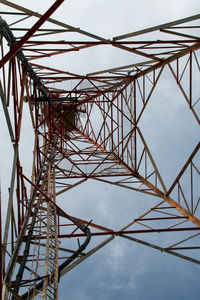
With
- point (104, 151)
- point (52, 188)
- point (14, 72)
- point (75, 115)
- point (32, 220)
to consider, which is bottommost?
point (32, 220)

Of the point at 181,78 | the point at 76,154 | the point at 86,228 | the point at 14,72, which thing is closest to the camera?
the point at 14,72

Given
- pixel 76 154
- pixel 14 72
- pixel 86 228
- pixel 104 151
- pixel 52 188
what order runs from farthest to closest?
pixel 104 151, pixel 76 154, pixel 52 188, pixel 86 228, pixel 14 72

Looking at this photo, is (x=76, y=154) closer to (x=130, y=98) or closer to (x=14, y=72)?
(x=130, y=98)

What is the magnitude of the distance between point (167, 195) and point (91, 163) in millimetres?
5558

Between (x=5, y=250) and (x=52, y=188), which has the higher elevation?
(x=52, y=188)

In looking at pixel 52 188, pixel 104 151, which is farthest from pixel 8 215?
pixel 104 151

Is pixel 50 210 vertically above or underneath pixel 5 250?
above

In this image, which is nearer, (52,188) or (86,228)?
(86,228)

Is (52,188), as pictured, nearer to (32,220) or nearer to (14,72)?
(32,220)

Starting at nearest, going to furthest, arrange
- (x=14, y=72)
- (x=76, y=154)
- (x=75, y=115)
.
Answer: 1. (x=14, y=72)
2. (x=76, y=154)
3. (x=75, y=115)

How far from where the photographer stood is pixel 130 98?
18844mm

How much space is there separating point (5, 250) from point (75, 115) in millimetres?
22171

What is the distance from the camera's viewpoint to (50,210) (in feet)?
40.9

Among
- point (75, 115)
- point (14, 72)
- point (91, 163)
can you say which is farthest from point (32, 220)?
point (75, 115)
